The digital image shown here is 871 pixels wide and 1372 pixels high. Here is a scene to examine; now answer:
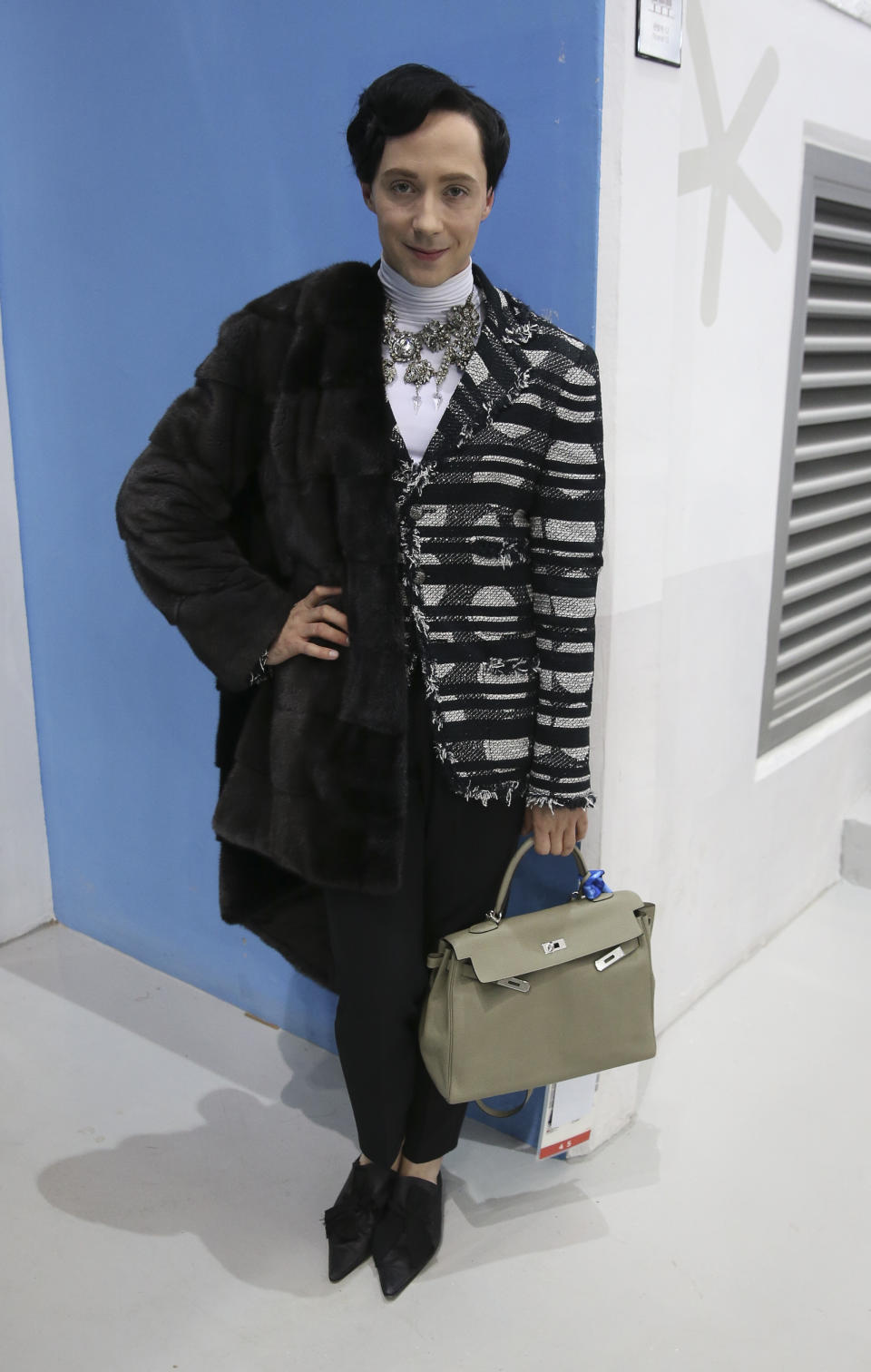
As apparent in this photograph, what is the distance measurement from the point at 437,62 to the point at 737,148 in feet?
2.19

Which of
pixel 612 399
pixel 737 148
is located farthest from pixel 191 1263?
pixel 737 148

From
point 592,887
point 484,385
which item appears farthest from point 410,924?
point 484,385

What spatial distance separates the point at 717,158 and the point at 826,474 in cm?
105

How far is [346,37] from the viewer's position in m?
1.94

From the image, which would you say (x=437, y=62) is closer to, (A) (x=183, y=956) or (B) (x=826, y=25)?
(B) (x=826, y=25)

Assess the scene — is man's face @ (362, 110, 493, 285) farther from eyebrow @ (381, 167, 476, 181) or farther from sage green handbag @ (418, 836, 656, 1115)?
sage green handbag @ (418, 836, 656, 1115)

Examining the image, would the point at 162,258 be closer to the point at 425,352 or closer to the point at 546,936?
the point at 425,352

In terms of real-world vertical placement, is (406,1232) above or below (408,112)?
below

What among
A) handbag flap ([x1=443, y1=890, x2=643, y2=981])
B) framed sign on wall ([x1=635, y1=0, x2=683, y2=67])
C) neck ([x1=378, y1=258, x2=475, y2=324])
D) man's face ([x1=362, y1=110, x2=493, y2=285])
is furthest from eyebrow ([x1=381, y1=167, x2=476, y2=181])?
handbag flap ([x1=443, y1=890, x2=643, y2=981])

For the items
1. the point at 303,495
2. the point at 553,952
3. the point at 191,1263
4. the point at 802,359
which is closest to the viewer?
Answer: the point at 303,495

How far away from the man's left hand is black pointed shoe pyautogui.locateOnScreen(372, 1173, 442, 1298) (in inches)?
27.3

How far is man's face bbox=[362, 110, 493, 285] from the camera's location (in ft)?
4.75

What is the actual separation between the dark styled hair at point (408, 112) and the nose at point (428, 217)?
0.08 m

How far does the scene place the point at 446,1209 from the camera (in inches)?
81.8
